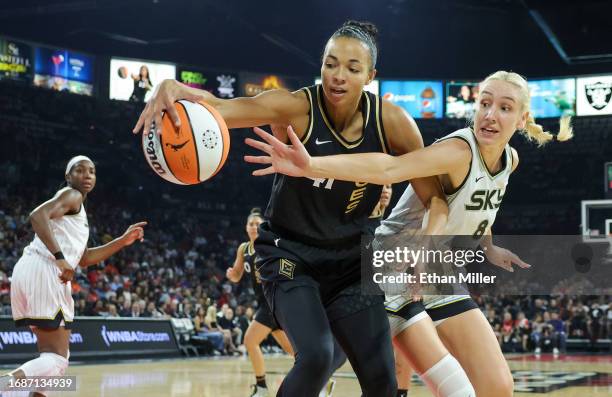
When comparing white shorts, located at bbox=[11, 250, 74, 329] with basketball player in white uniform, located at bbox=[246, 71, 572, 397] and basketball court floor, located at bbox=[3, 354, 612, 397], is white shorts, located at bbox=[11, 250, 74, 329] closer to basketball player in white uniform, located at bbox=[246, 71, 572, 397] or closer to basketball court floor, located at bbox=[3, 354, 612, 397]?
basketball court floor, located at bbox=[3, 354, 612, 397]

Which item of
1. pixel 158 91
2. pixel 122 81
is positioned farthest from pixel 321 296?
pixel 122 81

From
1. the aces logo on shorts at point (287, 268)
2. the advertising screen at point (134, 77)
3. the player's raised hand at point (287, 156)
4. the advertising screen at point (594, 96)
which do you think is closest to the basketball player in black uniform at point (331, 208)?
the aces logo on shorts at point (287, 268)

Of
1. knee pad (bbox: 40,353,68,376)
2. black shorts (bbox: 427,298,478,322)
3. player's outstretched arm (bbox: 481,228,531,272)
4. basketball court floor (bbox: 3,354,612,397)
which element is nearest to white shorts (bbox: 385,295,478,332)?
black shorts (bbox: 427,298,478,322)

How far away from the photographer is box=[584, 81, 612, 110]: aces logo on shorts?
27.0m

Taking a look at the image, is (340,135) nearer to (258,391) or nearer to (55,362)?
(55,362)

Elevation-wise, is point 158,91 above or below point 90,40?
below

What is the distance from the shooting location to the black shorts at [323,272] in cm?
350

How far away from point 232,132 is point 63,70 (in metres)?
6.53

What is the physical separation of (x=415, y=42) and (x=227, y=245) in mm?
10935

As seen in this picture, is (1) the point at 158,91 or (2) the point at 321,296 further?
(2) the point at 321,296

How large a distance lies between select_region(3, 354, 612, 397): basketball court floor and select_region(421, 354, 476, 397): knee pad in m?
3.95

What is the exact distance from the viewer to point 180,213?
26.0m

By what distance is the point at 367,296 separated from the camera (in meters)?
3.56

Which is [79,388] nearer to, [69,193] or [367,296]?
[69,193]
